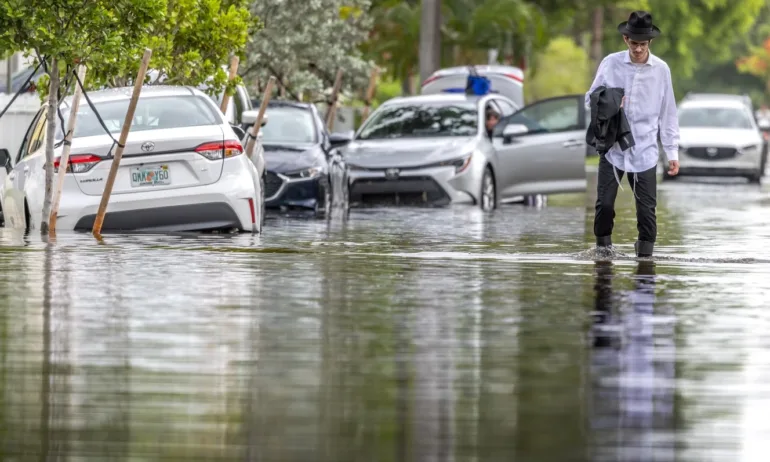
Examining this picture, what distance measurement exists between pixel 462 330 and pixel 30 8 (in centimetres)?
894

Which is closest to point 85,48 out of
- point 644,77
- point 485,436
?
point 644,77

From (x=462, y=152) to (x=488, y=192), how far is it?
802 mm

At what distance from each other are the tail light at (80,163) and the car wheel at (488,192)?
8614 millimetres

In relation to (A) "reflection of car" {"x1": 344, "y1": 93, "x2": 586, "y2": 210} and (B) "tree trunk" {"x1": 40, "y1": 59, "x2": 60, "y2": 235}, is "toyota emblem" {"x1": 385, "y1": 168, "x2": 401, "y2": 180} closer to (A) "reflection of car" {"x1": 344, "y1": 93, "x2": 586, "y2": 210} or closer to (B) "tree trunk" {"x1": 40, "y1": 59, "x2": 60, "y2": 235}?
(A) "reflection of car" {"x1": 344, "y1": 93, "x2": 586, "y2": 210}

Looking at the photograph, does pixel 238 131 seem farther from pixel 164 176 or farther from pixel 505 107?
pixel 505 107

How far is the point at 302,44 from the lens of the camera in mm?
33688

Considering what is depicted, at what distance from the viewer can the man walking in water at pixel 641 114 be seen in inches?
601

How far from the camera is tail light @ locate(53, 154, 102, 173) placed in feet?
58.6

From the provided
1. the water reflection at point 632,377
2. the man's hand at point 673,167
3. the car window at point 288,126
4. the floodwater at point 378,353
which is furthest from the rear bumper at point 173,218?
the car window at point 288,126

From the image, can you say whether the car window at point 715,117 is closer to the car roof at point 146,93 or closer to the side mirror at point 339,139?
the side mirror at point 339,139

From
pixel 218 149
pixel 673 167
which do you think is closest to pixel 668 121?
pixel 673 167

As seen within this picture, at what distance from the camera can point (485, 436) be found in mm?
7020

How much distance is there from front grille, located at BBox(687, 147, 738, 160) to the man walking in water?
982 inches

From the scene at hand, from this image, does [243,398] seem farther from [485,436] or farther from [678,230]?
[678,230]
